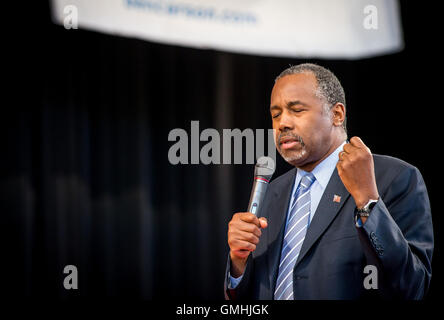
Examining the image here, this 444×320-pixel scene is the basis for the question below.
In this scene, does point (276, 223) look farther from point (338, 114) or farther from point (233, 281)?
point (338, 114)

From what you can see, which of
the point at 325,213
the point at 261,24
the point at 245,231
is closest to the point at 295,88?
the point at 325,213

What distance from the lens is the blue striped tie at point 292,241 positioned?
4.67ft

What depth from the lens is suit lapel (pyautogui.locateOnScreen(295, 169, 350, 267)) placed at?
1.36 m

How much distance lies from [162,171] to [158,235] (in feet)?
1.67

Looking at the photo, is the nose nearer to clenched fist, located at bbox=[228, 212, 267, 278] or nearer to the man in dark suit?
the man in dark suit

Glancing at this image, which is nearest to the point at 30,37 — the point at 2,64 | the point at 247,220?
the point at 2,64

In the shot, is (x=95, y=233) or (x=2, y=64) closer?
(x=2, y=64)

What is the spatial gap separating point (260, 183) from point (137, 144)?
203cm

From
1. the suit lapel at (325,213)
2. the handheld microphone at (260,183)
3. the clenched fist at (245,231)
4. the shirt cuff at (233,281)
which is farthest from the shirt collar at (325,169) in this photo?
the shirt cuff at (233,281)

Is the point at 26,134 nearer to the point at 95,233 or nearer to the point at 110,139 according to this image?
the point at 110,139

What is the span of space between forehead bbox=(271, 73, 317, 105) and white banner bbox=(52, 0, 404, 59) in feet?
4.42

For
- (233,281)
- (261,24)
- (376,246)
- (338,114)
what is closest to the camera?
(376,246)

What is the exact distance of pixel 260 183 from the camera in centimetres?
141

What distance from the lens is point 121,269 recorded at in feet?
10.4
